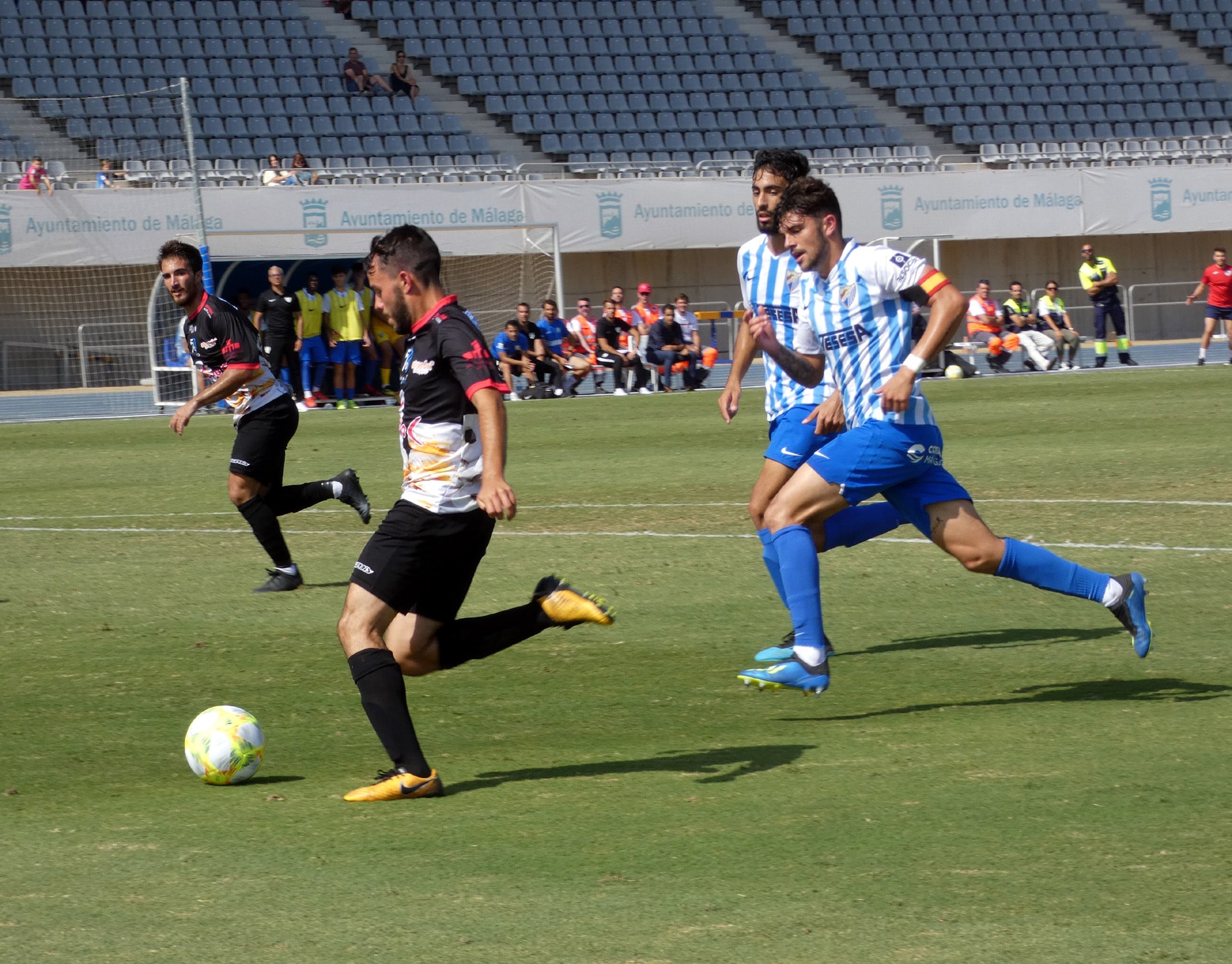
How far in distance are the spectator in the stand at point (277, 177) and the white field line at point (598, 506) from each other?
1676 centimetres

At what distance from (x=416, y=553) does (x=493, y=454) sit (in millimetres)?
438

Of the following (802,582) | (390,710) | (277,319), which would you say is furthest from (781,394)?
(277,319)

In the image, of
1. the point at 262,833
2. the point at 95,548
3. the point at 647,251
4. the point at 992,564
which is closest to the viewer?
the point at 262,833

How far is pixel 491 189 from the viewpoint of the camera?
30312 millimetres

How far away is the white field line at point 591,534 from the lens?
9.61 meters

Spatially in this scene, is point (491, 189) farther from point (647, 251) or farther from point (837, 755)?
point (837, 755)

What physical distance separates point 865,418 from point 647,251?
98.0 ft

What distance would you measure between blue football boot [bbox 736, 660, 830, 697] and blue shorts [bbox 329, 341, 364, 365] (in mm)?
20485

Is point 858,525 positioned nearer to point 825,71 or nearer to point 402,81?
point 402,81

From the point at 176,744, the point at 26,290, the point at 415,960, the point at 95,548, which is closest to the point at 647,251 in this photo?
the point at 26,290

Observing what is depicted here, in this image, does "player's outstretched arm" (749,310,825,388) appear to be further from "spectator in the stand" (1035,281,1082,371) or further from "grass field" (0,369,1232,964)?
"spectator in the stand" (1035,281,1082,371)

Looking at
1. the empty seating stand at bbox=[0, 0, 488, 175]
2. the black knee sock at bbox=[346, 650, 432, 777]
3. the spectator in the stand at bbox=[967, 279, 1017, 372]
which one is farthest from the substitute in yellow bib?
the black knee sock at bbox=[346, 650, 432, 777]

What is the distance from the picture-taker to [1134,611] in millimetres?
6238

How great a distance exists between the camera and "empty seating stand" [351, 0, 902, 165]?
121ft
